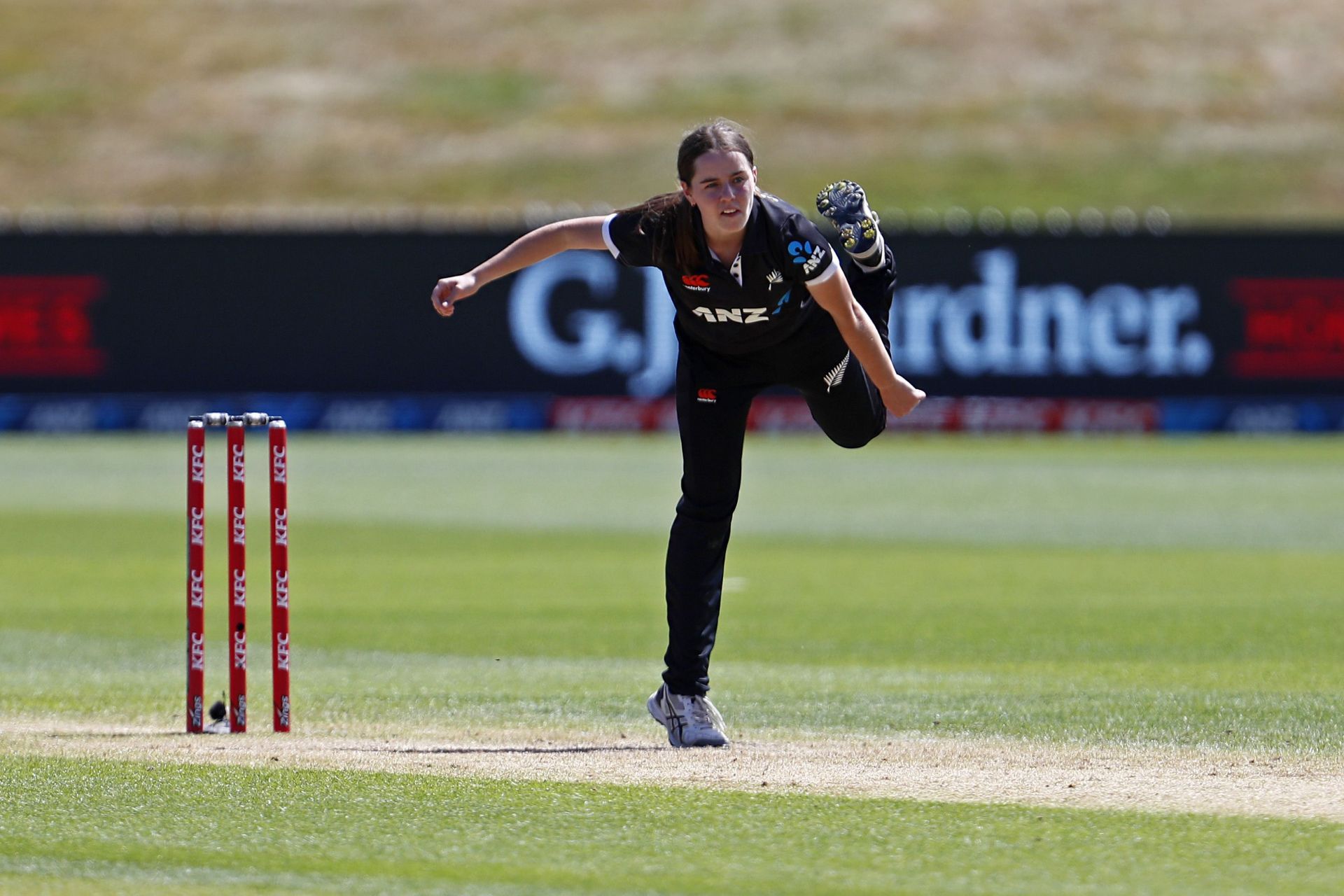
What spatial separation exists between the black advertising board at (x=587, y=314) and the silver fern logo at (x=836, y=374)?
23.0 metres

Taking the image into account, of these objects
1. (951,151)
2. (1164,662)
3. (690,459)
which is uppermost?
(951,151)

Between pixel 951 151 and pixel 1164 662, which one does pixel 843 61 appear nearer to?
pixel 951 151

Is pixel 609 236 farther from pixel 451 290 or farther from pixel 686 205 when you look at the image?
pixel 451 290

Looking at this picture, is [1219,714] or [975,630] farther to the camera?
[975,630]

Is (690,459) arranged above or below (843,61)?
below

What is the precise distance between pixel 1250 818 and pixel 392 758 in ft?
9.29

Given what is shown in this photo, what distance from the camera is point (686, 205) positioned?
7.50 m

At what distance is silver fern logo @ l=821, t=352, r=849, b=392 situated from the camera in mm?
8008

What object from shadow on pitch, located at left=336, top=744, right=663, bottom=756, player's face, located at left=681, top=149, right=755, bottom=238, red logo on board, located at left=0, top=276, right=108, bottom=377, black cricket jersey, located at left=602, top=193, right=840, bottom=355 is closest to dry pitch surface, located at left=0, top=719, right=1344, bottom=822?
shadow on pitch, located at left=336, top=744, right=663, bottom=756

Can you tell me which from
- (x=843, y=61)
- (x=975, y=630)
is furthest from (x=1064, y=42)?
(x=975, y=630)

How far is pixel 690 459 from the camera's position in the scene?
7969mm

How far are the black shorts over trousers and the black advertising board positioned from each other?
75.3 ft

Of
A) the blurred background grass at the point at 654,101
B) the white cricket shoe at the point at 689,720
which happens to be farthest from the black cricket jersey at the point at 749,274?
the blurred background grass at the point at 654,101

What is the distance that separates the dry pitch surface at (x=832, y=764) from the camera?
6.68m
